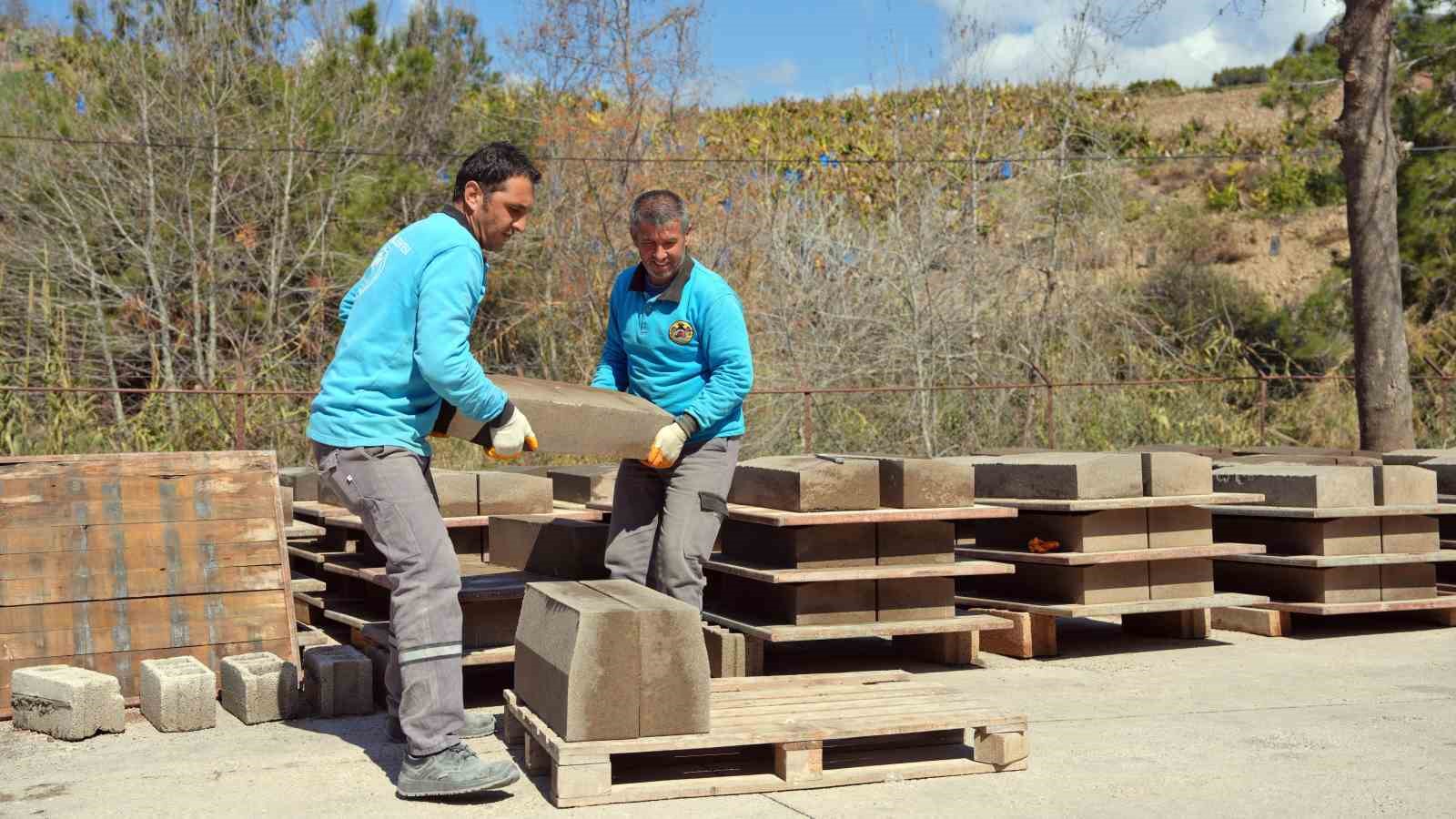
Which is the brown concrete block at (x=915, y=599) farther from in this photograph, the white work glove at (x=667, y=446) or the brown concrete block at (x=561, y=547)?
the white work glove at (x=667, y=446)

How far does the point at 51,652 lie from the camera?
5.85 meters

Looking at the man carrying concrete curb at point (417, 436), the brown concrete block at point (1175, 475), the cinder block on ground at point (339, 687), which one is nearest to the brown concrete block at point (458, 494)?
the cinder block on ground at point (339, 687)

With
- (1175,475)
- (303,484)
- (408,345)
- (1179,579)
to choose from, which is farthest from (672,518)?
(303,484)

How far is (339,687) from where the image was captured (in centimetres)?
574

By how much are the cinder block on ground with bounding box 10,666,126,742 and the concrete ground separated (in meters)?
0.07

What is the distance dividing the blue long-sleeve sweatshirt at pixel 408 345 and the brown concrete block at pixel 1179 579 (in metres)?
4.21

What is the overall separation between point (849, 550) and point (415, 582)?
8.11ft

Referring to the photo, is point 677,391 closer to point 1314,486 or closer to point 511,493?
point 511,493

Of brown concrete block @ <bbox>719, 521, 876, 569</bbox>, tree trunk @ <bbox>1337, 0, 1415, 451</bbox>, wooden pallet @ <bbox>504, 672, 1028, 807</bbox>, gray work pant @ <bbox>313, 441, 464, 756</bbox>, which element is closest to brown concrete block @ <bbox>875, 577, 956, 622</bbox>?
brown concrete block @ <bbox>719, 521, 876, 569</bbox>

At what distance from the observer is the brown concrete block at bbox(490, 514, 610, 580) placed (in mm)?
6043

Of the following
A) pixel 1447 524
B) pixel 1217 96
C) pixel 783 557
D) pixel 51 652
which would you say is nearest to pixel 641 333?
pixel 783 557

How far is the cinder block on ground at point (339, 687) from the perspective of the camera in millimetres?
5723

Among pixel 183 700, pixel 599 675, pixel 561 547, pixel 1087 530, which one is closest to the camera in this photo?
pixel 599 675

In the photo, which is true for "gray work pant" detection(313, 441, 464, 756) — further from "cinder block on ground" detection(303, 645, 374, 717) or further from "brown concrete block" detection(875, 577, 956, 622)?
"brown concrete block" detection(875, 577, 956, 622)
